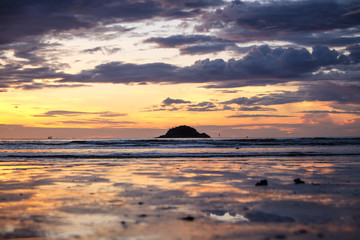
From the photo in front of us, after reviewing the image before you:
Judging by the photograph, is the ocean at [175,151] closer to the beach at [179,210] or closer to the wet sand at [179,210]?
the beach at [179,210]

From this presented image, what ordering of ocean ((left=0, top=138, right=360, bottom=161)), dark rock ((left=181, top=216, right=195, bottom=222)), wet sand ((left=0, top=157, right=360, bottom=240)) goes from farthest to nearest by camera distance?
ocean ((left=0, top=138, right=360, bottom=161))
dark rock ((left=181, top=216, right=195, bottom=222))
wet sand ((left=0, top=157, right=360, bottom=240))

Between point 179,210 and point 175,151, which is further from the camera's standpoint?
point 175,151

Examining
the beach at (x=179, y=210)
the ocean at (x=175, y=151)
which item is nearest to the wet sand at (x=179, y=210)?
the beach at (x=179, y=210)

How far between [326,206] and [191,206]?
12.9 feet

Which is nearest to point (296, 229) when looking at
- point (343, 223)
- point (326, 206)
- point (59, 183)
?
point (343, 223)

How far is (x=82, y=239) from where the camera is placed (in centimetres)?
666

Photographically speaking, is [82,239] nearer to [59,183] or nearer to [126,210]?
[126,210]

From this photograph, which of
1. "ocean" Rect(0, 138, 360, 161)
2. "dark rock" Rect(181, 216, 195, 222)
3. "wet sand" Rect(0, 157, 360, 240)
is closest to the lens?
"wet sand" Rect(0, 157, 360, 240)

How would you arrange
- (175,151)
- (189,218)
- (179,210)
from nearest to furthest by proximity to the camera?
1. (189,218)
2. (179,210)
3. (175,151)

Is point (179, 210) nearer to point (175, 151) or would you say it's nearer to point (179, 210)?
point (179, 210)

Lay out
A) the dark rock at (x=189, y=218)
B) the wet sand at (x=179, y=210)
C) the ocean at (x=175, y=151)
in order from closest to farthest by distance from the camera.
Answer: the wet sand at (x=179, y=210) < the dark rock at (x=189, y=218) < the ocean at (x=175, y=151)

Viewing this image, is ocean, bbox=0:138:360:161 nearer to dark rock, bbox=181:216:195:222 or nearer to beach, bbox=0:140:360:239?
beach, bbox=0:140:360:239

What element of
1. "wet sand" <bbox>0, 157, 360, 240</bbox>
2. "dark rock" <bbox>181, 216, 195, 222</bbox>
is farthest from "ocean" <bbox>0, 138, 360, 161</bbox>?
"dark rock" <bbox>181, 216, 195, 222</bbox>

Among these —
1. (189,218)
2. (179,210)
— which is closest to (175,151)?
(179,210)
